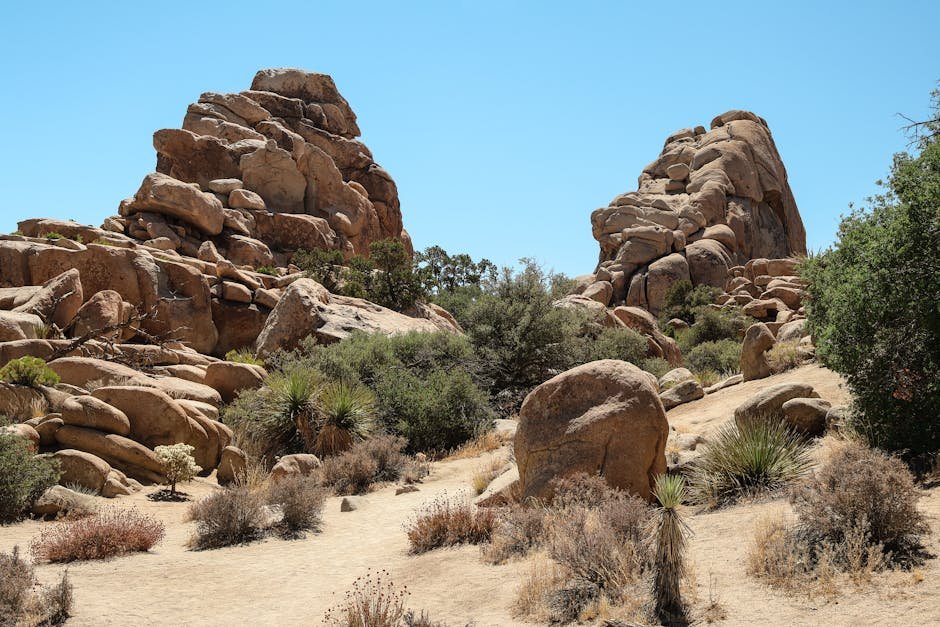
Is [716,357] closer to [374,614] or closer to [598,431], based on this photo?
[598,431]

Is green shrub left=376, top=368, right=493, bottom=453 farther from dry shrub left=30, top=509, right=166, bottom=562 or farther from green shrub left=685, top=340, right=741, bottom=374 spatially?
green shrub left=685, top=340, right=741, bottom=374

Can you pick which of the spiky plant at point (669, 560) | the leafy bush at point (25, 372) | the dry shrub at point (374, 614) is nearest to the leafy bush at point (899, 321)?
the spiky plant at point (669, 560)

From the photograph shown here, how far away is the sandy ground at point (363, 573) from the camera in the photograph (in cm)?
606

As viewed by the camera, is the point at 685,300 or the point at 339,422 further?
the point at 685,300

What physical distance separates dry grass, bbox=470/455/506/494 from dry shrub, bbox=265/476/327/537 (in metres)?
2.76

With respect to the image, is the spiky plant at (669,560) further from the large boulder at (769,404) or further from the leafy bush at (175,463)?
the leafy bush at (175,463)

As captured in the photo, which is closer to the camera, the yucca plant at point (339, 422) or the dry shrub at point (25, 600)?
the dry shrub at point (25, 600)

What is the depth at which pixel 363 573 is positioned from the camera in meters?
9.38

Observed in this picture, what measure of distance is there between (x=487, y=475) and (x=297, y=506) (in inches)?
145

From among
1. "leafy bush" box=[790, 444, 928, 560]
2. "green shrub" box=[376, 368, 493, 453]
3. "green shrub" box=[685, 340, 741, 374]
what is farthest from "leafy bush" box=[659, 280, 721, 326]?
"leafy bush" box=[790, 444, 928, 560]

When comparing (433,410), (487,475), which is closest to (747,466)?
(487,475)

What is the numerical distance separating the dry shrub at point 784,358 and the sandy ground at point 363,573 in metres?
12.3

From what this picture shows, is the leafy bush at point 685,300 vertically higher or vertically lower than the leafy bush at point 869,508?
higher

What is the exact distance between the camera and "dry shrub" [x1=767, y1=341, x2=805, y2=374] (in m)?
20.2
